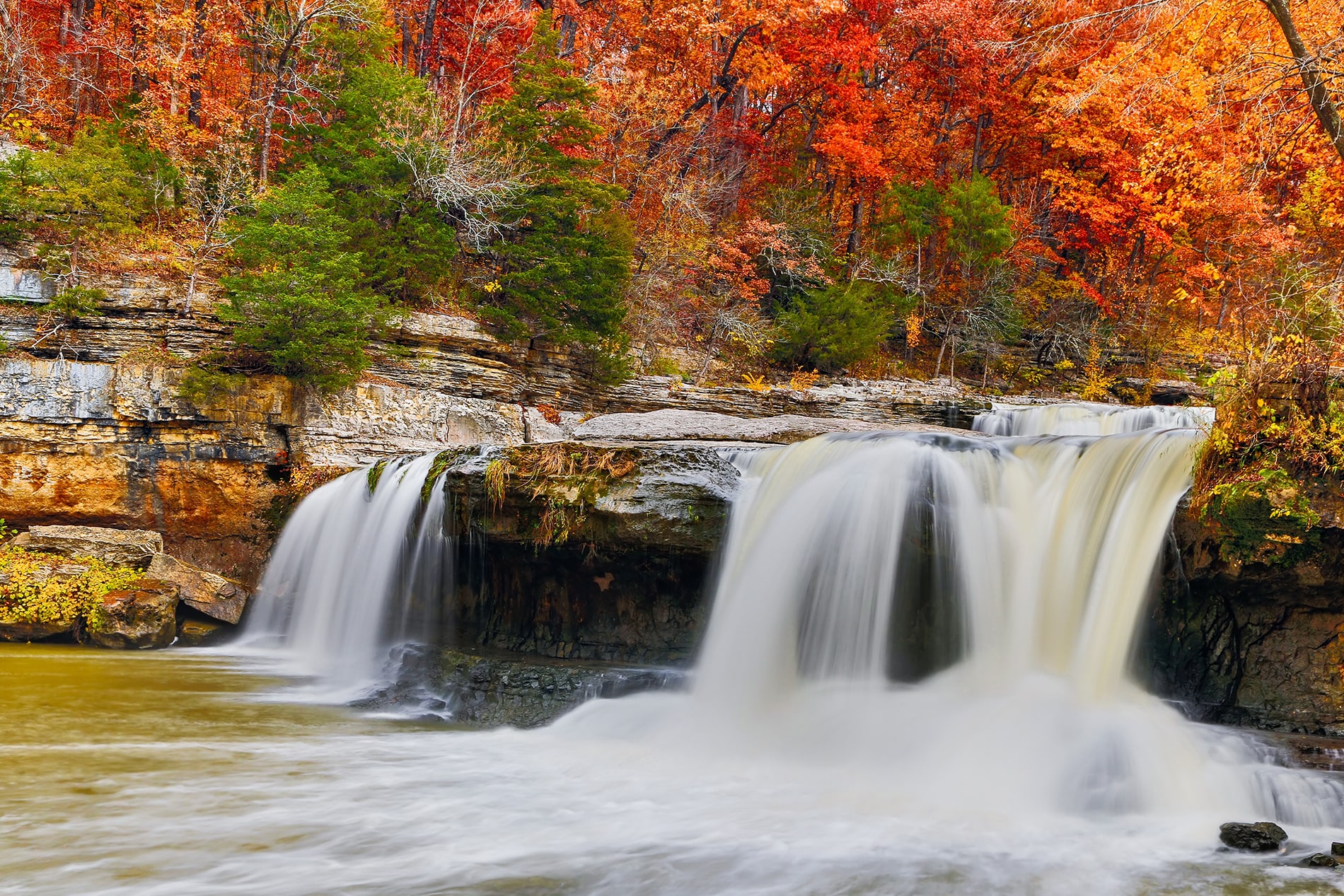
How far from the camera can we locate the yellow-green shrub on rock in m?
9.30

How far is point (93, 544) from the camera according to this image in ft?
32.6

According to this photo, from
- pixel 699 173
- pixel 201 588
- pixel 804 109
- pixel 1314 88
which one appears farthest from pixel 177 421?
pixel 804 109

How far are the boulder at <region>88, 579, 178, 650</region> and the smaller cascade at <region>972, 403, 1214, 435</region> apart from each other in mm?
11749

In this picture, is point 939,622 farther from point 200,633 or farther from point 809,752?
point 200,633

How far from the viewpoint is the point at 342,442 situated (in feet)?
38.9

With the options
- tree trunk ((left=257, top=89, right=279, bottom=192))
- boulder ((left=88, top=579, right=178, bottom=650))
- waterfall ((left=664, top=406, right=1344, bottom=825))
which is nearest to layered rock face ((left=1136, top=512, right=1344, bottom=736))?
Answer: waterfall ((left=664, top=406, right=1344, bottom=825))

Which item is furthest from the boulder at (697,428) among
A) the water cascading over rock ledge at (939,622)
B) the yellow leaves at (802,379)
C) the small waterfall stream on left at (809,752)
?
the yellow leaves at (802,379)

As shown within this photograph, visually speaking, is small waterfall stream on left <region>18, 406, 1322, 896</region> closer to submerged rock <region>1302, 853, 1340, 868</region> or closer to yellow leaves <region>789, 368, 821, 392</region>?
submerged rock <region>1302, 853, 1340, 868</region>

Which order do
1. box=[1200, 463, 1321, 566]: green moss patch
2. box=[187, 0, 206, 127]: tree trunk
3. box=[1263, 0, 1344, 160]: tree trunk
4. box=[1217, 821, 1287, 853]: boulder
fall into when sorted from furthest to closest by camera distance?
1. box=[187, 0, 206, 127]: tree trunk
2. box=[1263, 0, 1344, 160]: tree trunk
3. box=[1200, 463, 1321, 566]: green moss patch
4. box=[1217, 821, 1287, 853]: boulder

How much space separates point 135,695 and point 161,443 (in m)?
5.25

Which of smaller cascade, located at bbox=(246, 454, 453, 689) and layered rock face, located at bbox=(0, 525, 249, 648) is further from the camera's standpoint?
layered rock face, located at bbox=(0, 525, 249, 648)

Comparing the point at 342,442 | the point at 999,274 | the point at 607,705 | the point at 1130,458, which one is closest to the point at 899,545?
the point at 1130,458

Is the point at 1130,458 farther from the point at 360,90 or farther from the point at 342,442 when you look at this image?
the point at 360,90

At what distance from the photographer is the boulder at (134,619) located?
30.6 ft
